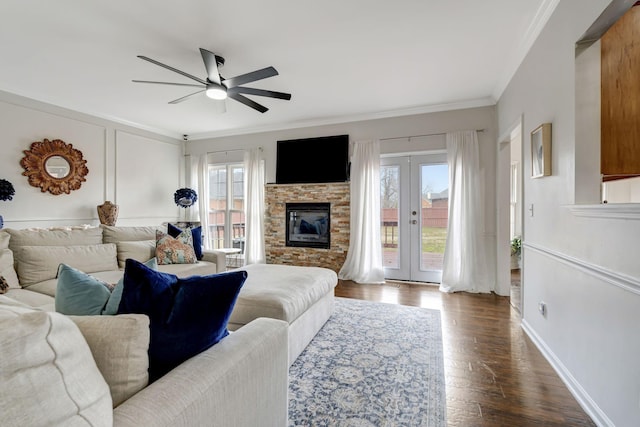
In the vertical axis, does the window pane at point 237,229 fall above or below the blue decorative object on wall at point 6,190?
below

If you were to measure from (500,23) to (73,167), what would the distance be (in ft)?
17.7

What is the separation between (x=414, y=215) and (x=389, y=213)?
383 mm

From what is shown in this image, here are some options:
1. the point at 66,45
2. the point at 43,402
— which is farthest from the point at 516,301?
the point at 66,45

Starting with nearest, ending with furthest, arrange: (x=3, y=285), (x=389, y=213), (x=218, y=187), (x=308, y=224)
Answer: (x=3, y=285), (x=389, y=213), (x=308, y=224), (x=218, y=187)

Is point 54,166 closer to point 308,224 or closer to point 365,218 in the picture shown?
point 308,224

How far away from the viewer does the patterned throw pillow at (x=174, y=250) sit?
330 centimetres

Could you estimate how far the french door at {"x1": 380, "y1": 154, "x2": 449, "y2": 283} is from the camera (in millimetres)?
4344

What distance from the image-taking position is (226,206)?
5805mm

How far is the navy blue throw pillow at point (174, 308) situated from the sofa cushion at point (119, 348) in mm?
106

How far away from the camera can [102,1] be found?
2146mm

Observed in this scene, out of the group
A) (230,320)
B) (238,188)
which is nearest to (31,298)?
(230,320)

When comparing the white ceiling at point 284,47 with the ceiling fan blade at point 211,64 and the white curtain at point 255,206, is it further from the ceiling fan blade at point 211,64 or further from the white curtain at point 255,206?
the white curtain at point 255,206

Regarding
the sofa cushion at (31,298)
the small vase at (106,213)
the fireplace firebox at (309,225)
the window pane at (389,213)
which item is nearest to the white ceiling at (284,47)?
the window pane at (389,213)

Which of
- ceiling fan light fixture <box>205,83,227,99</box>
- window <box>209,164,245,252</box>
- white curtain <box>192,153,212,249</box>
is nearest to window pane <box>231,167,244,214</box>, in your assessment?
window <box>209,164,245,252</box>
